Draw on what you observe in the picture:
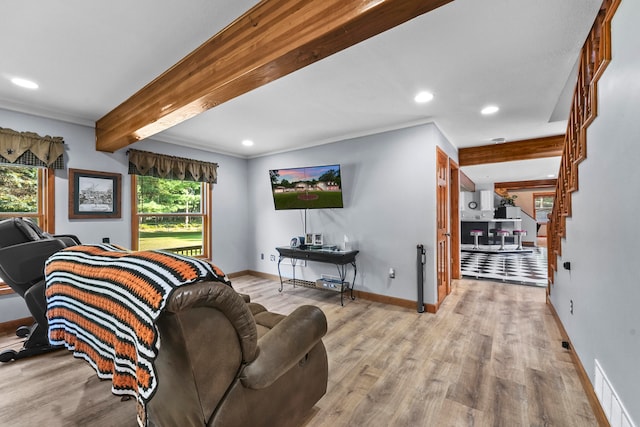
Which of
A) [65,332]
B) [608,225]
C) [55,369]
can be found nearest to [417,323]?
[608,225]

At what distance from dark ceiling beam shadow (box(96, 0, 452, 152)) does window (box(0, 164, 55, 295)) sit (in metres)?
1.64

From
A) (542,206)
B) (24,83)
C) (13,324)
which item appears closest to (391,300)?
(13,324)

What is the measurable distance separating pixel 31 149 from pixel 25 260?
1636mm

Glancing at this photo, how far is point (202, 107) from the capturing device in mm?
2311

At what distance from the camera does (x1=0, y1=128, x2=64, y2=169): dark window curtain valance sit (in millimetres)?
2875

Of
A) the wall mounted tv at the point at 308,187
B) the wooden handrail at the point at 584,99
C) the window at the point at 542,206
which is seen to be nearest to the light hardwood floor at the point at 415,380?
the wooden handrail at the point at 584,99

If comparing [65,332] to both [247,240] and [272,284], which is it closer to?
[272,284]

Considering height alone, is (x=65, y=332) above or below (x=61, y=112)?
below

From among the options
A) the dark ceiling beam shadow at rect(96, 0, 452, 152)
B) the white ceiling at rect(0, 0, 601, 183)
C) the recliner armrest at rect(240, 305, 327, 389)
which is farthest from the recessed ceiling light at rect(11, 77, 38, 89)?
the recliner armrest at rect(240, 305, 327, 389)

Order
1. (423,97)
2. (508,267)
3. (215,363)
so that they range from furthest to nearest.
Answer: (508,267) → (423,97) → (215,363)

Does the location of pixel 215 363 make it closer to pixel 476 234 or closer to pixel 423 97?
pixel 423 97

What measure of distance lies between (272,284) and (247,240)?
1.19 metres

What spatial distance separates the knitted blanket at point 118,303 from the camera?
0.97 meters

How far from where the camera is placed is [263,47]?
164 centimetres
